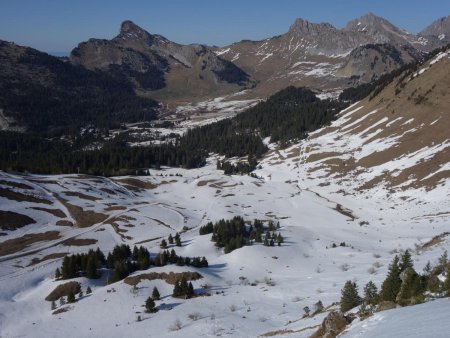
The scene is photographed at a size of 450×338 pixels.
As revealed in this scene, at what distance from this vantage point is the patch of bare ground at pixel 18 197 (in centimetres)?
10010

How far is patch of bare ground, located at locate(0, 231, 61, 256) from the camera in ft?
259

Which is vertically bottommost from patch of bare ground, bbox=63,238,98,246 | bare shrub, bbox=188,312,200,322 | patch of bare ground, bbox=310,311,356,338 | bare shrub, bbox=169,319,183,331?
bare shrub, bbox=188,312,200,322

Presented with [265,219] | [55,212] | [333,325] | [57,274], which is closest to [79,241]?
[55,212]

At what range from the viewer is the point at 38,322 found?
1976 inches

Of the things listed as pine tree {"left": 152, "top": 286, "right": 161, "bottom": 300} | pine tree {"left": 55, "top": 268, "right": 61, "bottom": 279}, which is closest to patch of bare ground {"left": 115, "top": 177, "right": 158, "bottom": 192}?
pine tree {"left": 55, "top": 268, "right": 61, "bottom": 279}

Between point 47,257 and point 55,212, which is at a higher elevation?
point 55,212

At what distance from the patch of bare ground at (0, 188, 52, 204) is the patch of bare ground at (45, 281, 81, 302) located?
162ft

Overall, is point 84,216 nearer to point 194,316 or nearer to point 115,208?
point 115,208

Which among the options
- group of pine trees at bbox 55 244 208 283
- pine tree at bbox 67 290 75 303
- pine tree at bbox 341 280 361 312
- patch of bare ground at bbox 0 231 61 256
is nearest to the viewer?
pine tree at bbox 341 280 361 312

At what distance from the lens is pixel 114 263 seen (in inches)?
2635

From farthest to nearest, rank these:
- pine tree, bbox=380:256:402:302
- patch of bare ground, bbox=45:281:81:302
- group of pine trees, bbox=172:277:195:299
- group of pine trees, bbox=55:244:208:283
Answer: group of pine trees, bbox=55:244:208:283
patch of bare ground, bbox=45:281:81:302
group of pine trees, bbox=172:277:195:299
pine tree, bbox=380:256:402:302

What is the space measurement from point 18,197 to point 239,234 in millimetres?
56893

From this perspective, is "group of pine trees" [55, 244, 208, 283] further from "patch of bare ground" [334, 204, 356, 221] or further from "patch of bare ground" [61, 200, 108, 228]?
A: "patch of bare ground" [334, 204, 356, 221]

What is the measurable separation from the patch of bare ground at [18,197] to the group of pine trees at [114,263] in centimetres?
3981
